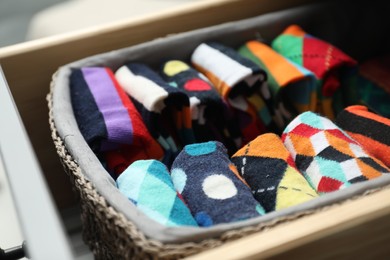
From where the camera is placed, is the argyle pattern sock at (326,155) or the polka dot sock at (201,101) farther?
the polka dot sock at (201,101)

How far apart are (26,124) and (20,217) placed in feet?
1.75

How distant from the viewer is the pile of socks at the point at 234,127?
64 cm

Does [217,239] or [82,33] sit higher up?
[82,33]

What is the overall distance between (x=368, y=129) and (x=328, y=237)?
28 centimetres

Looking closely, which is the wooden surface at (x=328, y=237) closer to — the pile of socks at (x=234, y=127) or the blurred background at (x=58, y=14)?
the pile of socks at (x=234, y=127)

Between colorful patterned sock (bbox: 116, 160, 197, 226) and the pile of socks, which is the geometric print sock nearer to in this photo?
the pile of socks

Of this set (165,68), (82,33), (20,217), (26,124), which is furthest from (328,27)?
(20,217)

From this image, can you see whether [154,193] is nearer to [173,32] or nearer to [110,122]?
[110,122]

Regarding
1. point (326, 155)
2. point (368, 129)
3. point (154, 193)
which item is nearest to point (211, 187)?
point (154, 193)

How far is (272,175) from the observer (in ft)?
2.23

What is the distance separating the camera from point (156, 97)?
2.54ft

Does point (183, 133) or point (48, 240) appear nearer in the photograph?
Result: point (48, 240)

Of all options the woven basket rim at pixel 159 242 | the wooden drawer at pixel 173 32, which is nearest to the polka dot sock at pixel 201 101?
the wooden drawer at pixel 173 32

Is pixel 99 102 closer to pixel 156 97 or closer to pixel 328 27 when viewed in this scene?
pixel 156 97
